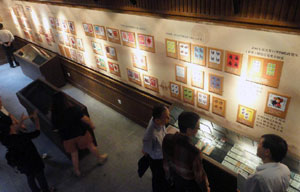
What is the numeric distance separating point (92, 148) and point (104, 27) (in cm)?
251

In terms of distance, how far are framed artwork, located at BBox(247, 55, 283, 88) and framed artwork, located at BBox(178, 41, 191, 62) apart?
36.5 inches

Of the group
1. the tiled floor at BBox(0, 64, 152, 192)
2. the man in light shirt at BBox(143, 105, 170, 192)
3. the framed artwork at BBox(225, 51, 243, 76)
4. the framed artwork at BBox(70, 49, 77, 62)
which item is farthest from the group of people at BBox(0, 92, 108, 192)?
the framed artwork at BBox(70, 49, 77, 62)

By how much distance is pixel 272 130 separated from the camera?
3008mm

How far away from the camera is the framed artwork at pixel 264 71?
8.61 feet

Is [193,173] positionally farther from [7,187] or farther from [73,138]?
[7,187]

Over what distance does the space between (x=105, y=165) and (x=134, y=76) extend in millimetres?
1894

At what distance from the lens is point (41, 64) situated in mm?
7094

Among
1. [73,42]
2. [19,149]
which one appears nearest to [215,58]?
[19,149]

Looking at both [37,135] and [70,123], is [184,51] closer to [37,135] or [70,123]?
[70,123]

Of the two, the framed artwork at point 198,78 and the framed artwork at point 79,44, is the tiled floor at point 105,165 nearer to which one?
the framed artwork at point 79,44

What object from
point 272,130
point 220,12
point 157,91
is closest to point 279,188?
point 272,130

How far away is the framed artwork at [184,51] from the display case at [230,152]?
39.9 inches

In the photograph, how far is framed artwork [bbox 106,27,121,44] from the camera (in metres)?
4.66

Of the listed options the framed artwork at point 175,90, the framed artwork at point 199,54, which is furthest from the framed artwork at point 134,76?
the framed artwork at point 199,54
